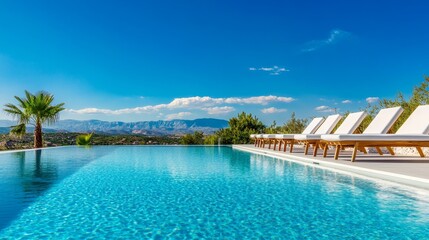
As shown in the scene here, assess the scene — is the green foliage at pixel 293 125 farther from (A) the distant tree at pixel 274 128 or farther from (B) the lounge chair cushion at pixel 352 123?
(B) the lounge chair cushion at pixel 352 123

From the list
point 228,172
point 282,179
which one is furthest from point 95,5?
point 282,179

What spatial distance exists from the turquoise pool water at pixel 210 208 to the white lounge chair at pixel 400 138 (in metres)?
1.53

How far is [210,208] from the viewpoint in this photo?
4.57m

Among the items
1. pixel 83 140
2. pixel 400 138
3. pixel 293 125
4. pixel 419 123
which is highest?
pixel 293 125

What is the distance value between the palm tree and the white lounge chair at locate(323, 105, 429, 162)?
14.5 metres

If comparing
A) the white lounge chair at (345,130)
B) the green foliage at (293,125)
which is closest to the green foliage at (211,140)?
the green foliage at (293,125)

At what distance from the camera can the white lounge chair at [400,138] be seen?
8430 mm

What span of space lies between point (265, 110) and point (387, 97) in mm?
19503

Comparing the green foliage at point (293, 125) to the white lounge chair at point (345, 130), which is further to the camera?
the green foliage at point (293, 125)

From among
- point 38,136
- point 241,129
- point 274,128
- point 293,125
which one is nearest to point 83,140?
point 38,136

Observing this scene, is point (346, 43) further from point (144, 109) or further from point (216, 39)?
point (144, 109)

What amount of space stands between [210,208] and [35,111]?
618 inches

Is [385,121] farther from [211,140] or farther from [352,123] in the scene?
[211,140]

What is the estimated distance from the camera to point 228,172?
838 cm
